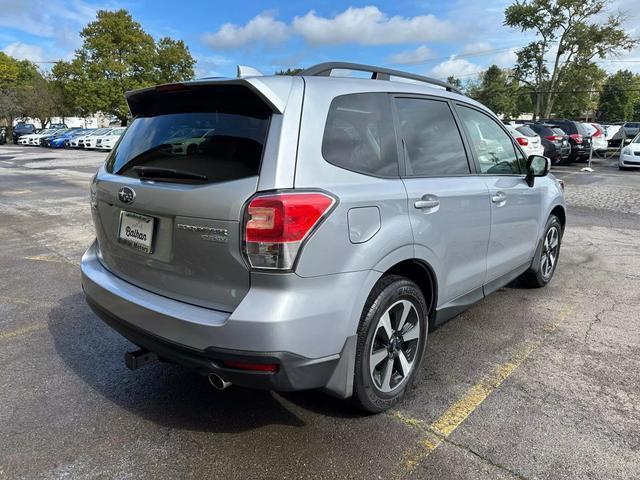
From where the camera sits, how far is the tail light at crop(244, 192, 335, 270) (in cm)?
208

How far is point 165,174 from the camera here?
245cm

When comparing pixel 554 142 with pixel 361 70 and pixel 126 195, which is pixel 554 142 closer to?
pixel 361 70

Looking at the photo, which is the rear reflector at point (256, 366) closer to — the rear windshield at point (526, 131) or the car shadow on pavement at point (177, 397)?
the car shadow on pavement at point (177, 397)

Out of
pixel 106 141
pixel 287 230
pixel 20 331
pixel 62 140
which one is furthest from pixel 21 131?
pixel 287 230

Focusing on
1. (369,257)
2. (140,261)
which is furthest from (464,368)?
(140,261)

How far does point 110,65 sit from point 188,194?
50776 millimetres

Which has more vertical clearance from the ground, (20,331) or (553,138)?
(553,138)

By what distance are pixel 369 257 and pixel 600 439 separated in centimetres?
159

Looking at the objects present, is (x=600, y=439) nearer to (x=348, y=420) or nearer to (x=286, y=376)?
(x=348, y=420)

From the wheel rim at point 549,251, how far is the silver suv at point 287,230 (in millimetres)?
1993

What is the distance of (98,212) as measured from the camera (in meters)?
2.94

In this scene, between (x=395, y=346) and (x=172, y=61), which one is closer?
(x=395, y=346)

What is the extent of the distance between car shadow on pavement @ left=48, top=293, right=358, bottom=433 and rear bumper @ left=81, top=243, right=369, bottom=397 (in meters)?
0.53

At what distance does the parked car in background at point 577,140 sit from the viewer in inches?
791
